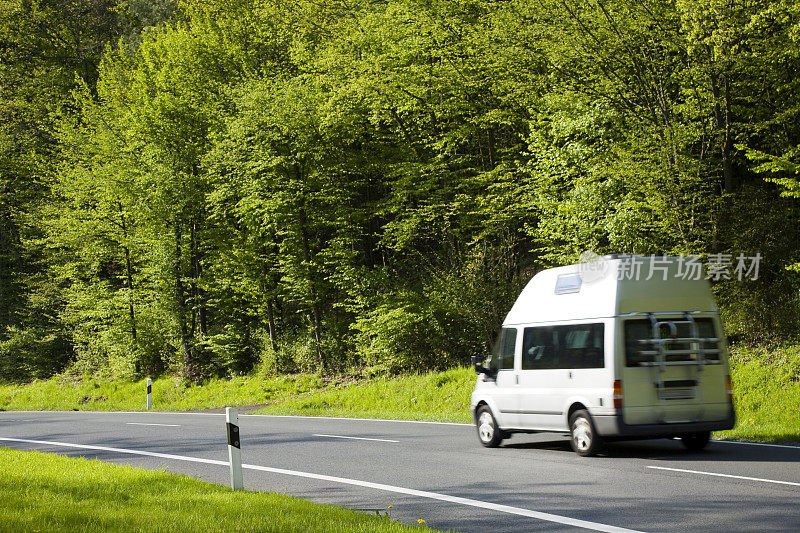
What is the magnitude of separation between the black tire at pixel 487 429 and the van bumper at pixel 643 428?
2.37m

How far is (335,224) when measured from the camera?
28.4 m

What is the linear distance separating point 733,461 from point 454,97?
18138 mm

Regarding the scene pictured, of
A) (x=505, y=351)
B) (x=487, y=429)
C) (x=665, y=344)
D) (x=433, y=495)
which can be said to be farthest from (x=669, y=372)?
(x=433, y=495)

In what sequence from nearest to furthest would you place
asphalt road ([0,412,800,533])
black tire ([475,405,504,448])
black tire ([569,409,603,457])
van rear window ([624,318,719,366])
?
asphalt road ([0,412,800,533]) < van rear window ([624,318,719,366]) < black tire ([569,409,603,457]) < black tire ([475,405,504,448])

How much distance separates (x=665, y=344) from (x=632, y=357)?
A: 536mm

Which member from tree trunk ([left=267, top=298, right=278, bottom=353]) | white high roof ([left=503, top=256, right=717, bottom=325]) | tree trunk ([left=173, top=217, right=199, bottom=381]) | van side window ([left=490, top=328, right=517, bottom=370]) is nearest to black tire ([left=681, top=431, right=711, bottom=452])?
white high roof ([left=503, top=256, right=717, bottom=325])

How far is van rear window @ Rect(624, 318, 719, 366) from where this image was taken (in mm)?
11039

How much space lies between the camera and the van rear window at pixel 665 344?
36.2ft

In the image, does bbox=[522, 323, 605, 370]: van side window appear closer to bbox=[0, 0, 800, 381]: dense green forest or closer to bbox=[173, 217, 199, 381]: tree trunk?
bbox=[0, 0, 800, 381]: dense green forest

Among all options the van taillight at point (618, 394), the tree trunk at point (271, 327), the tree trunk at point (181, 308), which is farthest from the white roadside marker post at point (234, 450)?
the tree trunk at point (181, 308)

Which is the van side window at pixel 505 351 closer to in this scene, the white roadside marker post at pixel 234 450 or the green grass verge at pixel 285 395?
the green grass verge at pixel 285 395

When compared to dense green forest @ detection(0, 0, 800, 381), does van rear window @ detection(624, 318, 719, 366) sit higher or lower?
lower

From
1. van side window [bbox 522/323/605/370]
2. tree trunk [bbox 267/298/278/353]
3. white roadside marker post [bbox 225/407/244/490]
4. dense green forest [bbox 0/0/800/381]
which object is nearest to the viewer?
white roadside marker post [bbox 225/407/244/490]

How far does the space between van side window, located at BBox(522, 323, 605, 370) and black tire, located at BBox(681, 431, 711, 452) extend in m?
2.04
